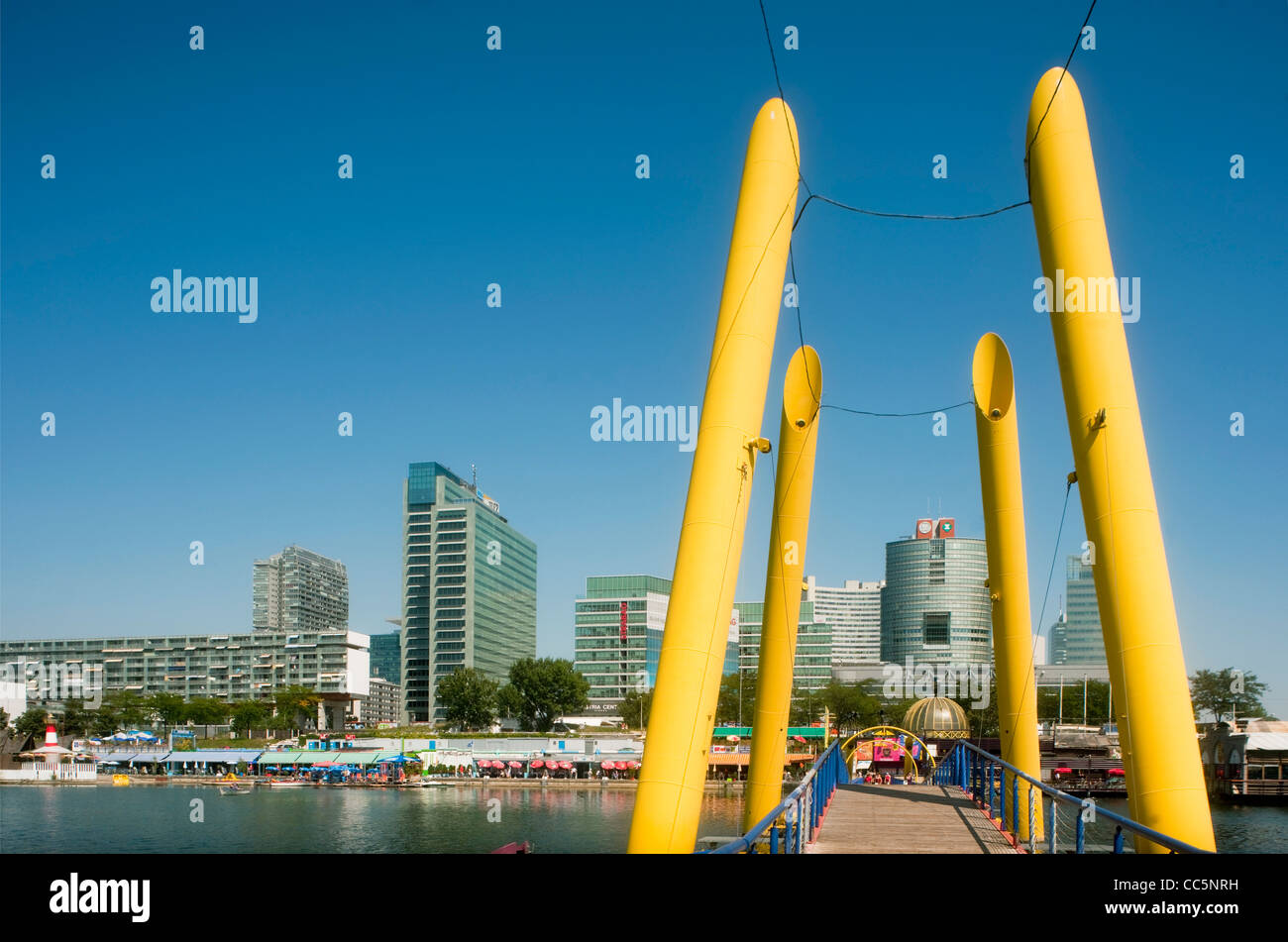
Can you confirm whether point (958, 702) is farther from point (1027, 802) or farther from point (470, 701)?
point (1027, 802)

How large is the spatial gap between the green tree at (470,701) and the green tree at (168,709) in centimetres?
4056

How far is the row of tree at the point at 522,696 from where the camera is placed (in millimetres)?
182875

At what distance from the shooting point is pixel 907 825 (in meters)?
20.4

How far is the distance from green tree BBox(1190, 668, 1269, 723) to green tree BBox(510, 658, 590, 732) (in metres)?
93.7

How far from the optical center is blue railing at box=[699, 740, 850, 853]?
10780 millimetres

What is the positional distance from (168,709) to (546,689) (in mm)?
58870

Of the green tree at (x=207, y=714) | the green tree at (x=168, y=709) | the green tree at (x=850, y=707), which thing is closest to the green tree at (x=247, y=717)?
the green tree at (x=207, y=714)

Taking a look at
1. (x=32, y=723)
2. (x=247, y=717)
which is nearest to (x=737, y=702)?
(x=247, y=717)

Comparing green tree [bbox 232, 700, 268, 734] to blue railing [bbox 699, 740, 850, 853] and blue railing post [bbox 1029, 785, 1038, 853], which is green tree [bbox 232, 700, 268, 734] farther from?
blue railing post [bbox 1029, 785, 1038, 853]

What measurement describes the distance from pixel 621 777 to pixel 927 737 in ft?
215

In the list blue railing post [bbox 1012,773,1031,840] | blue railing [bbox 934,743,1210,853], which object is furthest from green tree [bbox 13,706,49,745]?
blue railing post [bbox 1012,773,1031,840]
